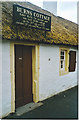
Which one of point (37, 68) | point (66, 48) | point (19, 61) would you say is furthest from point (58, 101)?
point (66, 48)

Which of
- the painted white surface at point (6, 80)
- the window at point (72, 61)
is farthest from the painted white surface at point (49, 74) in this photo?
the painted white surface at point (6, 80)

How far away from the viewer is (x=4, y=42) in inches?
161

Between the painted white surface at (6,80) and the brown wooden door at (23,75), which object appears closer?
the painted white surface at (6,80)

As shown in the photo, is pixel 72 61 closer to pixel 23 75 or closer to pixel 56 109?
pixel 56 109

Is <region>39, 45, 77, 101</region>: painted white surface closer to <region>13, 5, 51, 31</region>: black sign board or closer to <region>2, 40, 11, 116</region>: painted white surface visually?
<region>13, 5, 51, 31</region>: black sign board

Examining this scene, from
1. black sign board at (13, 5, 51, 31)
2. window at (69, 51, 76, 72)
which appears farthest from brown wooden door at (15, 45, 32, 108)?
window at (69, 51, 76, 72)

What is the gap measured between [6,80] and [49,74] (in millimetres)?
2619

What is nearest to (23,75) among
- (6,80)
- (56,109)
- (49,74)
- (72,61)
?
(6,80)

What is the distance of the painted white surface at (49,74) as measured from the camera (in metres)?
5.58

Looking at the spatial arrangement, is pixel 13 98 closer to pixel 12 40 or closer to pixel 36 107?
pixel 36 107

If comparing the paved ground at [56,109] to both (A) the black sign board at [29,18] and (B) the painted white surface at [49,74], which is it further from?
(A) the black sign board at [29,18]

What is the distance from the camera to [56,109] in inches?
189

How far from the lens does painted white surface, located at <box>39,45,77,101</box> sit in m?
5.58

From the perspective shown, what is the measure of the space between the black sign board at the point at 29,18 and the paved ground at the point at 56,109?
383cm
